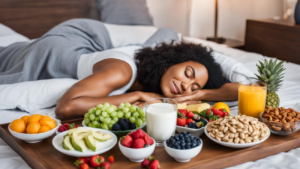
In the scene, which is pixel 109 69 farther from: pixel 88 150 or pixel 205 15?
pixel 205 15

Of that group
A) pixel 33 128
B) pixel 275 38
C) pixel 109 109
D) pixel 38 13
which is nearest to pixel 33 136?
pixel 33 128

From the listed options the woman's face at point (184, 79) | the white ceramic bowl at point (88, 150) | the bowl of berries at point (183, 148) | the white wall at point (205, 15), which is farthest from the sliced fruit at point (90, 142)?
the white wall at point (205, 15)

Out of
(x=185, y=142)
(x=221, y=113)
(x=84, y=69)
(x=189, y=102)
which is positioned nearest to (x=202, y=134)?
(x=221, y=113)

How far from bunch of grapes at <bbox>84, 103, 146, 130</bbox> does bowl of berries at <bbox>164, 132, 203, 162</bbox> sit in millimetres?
246

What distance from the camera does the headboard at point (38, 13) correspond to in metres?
3.10

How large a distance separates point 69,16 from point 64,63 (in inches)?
57.3

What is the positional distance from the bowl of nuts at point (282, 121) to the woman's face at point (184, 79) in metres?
0.52

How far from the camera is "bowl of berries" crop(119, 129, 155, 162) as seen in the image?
3.20ft

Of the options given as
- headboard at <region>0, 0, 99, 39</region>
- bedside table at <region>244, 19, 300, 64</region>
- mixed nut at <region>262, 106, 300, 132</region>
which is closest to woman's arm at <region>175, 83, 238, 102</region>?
mixed nut at <region>262, 106, 300, 132</region>

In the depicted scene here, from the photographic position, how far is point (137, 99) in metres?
1.73

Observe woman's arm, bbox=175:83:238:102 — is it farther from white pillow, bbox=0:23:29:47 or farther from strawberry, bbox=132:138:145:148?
white pillow, bbox=0:23:29:47

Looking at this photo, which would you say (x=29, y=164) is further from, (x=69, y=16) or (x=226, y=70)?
(x=69, y=16)

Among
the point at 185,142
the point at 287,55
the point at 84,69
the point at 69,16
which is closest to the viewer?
the point at 185,142

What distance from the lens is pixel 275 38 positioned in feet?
10.3
